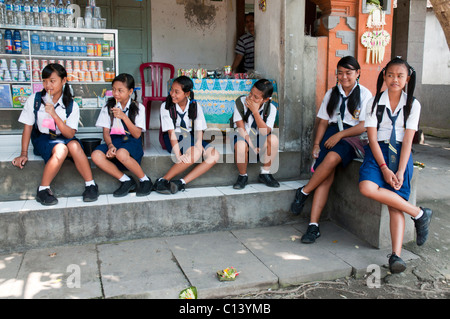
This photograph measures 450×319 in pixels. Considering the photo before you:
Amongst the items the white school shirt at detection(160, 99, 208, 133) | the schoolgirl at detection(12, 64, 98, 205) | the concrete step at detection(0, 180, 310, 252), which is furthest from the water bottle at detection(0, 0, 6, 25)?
the concrete step at detection(0, 180, 310, 252)

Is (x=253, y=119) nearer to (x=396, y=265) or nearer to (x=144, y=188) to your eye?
(x=144, y=188)

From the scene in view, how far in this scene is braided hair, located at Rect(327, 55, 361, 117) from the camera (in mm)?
4312

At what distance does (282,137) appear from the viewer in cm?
525

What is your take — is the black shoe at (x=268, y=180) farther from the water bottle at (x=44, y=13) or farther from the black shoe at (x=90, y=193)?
the water bottle at (x=44, y=13)

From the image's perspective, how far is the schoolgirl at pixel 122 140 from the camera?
4.27m

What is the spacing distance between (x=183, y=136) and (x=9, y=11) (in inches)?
110

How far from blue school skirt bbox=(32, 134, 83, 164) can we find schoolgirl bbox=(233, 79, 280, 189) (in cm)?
178

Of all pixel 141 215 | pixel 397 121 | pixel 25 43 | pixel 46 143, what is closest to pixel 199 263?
pixel 141 215

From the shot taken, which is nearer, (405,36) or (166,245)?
(166,245)

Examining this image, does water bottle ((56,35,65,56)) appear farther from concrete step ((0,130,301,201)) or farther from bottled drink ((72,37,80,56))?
concrete step ((0,130,301,201))
